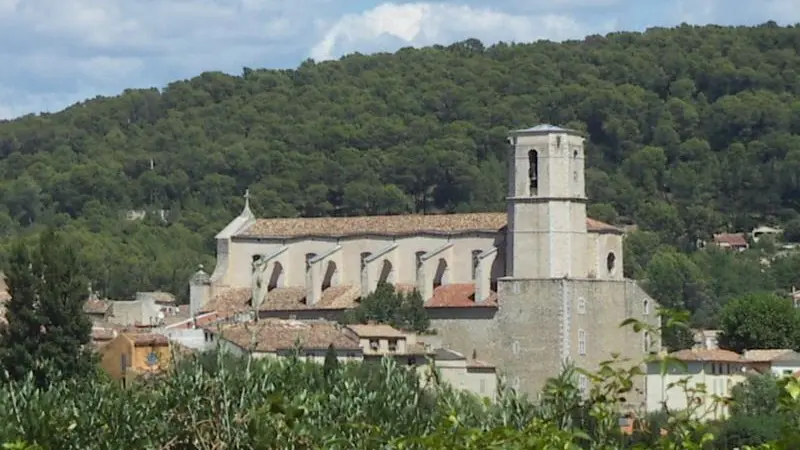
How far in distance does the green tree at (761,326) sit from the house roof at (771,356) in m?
4.57

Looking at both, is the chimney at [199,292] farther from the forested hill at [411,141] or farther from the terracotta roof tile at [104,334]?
the forested hill at [411,141]

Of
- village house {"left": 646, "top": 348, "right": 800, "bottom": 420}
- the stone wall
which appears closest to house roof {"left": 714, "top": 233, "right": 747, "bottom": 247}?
village house {"left": 646, "top": 348, "right": 800, "bottom": 420}

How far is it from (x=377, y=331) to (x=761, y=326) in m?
17.7

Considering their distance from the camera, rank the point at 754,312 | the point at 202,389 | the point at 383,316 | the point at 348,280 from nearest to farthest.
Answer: the point at 202,389
the point at 383,316
the point at 348,280
the point at 754,312

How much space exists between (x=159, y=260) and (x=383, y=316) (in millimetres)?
44271

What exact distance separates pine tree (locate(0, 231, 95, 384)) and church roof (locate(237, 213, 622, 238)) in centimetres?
1747

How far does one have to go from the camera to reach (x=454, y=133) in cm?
13338

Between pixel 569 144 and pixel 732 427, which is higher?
pixel 569 144

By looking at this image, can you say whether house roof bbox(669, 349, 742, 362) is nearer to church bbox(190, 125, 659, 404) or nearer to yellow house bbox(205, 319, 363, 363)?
church bbox(190, 125, 659, 404)

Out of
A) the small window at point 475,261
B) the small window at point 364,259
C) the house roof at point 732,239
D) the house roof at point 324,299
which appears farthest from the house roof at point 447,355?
the house roof at point 732,239

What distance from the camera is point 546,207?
67562 millimetres

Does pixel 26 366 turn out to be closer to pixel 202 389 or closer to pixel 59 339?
pixel 59 339

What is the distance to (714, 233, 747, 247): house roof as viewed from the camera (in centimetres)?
12175

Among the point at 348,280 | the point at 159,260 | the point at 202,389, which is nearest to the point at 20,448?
the point at 202,389
